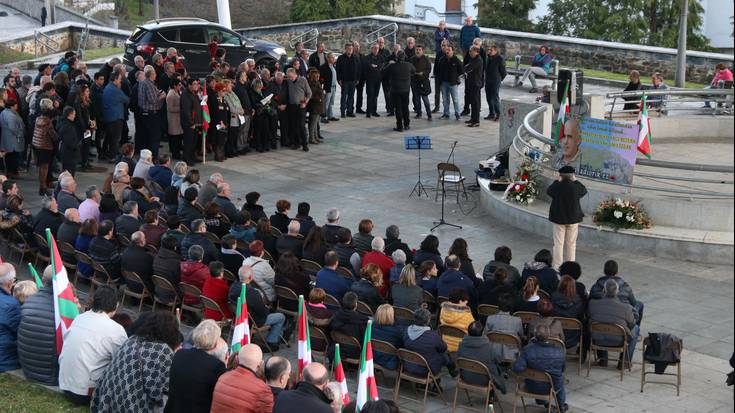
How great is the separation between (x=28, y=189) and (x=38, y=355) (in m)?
9.69

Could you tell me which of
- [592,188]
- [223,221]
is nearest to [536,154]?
[592,188]

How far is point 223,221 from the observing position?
1566 centimetres

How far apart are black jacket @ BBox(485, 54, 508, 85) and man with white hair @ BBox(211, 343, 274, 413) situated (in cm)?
1801

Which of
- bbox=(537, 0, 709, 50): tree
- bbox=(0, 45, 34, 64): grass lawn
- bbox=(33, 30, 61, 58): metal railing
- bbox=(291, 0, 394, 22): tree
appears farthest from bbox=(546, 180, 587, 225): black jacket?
bbox=(291, 0, 394, 22): tree

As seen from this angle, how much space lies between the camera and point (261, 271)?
44.0ft

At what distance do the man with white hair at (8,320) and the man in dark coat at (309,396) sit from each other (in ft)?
13.0

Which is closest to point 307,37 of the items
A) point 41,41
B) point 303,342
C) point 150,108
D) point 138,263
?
point 41,41

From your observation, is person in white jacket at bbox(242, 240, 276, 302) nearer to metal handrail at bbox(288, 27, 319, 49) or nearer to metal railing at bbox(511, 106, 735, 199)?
metal railing at bbox(511, 106, 735, 199)

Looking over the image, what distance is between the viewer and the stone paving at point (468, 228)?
11.8m

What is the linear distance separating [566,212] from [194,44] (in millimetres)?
15779

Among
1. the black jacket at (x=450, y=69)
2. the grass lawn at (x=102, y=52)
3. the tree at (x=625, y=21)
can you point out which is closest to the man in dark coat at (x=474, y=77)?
the black jacket at (x=450, y=69)

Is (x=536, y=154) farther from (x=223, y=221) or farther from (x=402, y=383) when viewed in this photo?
(x=402, y=383)

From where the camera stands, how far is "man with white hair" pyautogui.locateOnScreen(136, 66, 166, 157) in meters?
21.4

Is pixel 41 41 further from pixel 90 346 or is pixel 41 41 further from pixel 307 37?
pixel 90 346
